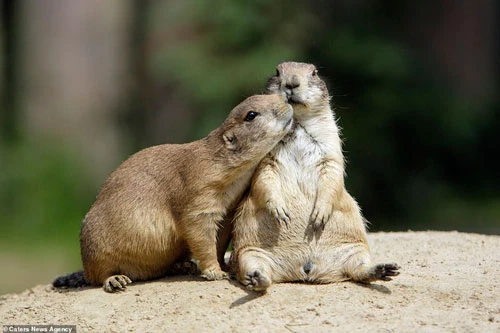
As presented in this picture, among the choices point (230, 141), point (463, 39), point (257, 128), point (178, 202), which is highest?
point (463, 39)

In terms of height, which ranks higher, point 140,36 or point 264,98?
point 140,36

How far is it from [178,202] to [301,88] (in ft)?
4.65

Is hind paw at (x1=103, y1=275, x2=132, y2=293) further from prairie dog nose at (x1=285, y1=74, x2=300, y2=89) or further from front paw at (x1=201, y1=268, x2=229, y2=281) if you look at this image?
prairie dog nose at (x1=285, y1=74, x2=300, y2=89)

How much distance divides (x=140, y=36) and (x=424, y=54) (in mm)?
5811

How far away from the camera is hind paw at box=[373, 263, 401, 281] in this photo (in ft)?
20.9

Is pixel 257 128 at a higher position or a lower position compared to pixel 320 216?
higher

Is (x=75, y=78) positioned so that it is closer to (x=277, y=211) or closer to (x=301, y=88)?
(x=301, y=88)

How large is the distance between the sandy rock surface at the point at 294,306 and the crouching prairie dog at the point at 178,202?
0.20 meters

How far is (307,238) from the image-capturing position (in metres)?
6.91

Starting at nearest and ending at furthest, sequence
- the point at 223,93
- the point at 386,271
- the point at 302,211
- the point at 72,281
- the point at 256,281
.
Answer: the point at 256,281
the point at 386,271
the point at 302,211
the point at 72,281
the point at 223,93

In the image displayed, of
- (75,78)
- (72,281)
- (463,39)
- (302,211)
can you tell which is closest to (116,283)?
(72,281)

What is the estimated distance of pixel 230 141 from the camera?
7.22 m

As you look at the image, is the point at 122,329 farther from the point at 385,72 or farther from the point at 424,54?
the point at 424,54

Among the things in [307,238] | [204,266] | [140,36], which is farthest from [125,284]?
[140,36]
